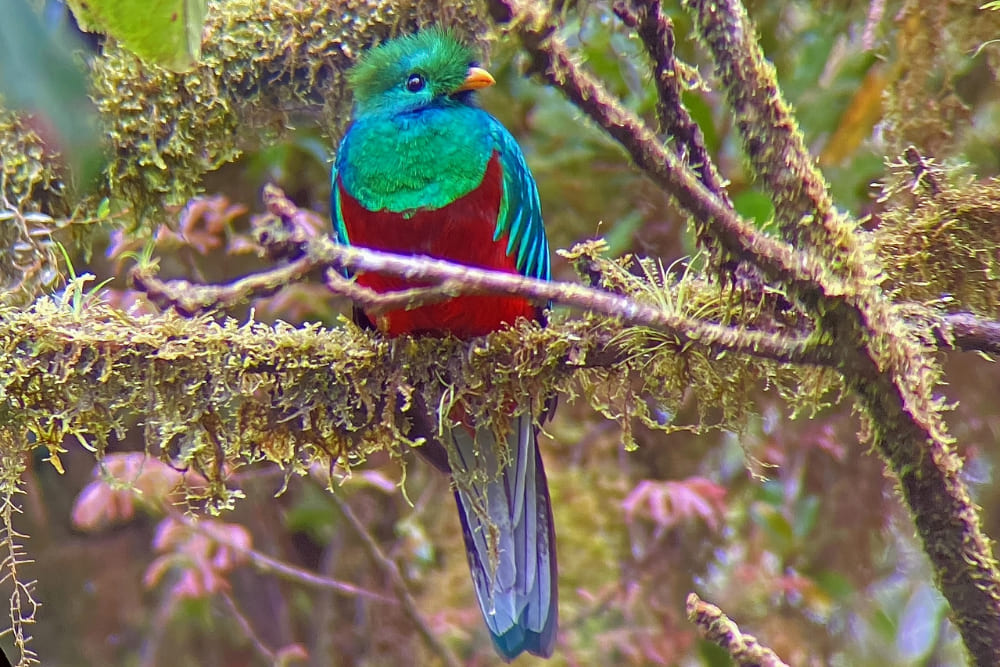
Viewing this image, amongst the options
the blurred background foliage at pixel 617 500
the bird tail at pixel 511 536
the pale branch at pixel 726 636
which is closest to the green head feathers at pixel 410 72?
the blurred background foliage at pixel 617 500

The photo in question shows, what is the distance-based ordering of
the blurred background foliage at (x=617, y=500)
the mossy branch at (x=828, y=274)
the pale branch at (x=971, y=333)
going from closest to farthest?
the mossy branch at (x=828, y=274), the pale branch at (x=971, y=333), the blurred background foliage at (x=617, y=500)

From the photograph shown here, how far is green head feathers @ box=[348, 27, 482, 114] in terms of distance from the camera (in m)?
2.65

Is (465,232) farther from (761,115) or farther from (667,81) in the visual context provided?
(761,115)

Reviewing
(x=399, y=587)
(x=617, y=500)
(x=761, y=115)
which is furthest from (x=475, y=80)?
(x=617, y=500)

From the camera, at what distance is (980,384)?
11.4 feet

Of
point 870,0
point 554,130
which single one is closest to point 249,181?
point 554,130

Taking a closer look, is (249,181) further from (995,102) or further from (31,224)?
(995,102)

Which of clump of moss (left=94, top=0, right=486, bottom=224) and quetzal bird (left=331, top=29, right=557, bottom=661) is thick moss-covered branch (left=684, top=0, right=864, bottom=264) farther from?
clump of moss (left=94, top=0, right=486, bottom=224)

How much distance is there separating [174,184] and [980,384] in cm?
258

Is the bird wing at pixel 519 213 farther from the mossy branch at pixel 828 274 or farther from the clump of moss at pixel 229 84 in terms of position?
the mossy branch at pixel 828 274

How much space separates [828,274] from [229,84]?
165cm

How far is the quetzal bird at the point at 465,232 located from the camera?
93.0 inches

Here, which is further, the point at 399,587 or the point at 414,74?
the point at 399,587

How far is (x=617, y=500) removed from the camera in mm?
3699
